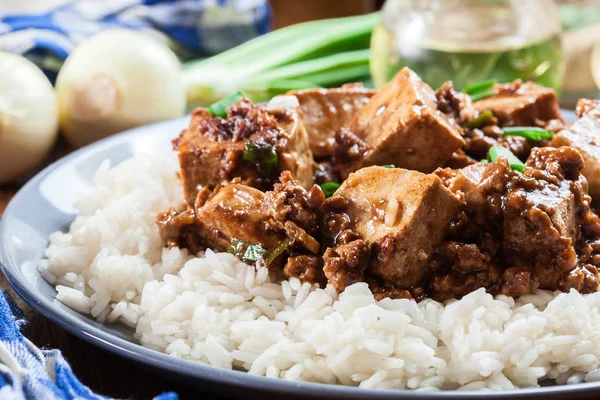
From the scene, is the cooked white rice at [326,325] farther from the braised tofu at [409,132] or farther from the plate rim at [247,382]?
the braised tofu at [409,132]

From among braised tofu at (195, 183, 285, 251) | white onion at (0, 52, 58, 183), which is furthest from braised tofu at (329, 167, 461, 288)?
white onion at (0, 52, 58, 183)

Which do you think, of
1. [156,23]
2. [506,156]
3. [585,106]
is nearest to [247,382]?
[506,156]

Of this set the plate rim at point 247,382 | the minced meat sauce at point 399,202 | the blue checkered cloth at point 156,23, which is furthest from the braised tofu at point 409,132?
the blue checkered cloth at point 156,23

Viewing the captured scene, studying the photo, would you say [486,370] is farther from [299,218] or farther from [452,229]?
[299,218]

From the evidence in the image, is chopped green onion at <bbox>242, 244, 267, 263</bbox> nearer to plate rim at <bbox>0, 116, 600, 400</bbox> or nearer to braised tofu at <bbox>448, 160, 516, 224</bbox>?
plate rim at <bbox>0, 116, 600, 400</bbox>

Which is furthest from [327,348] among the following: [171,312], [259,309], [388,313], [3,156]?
[3,156]
